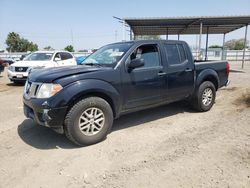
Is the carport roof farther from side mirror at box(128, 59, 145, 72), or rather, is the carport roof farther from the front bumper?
the front bumper

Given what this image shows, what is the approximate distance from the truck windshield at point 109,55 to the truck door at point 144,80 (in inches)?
8.5

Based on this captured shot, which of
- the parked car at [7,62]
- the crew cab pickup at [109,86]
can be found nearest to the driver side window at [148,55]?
the crew cab pickup at [109,86]

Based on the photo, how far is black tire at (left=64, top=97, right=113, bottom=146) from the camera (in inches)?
153

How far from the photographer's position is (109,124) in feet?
14.1

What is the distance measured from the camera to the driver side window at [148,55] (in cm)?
483

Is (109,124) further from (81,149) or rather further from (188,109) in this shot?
(188,109)

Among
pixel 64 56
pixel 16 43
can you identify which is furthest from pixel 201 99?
pixel 16 43

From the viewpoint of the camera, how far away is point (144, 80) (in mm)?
4730

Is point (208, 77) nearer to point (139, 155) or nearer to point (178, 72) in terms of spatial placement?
point (178, 72)

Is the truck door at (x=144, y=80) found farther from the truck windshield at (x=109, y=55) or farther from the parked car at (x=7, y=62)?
the parked car at (x=7, y=62)

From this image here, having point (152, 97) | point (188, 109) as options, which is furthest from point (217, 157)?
point (188, 109)

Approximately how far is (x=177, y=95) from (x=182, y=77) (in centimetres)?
43

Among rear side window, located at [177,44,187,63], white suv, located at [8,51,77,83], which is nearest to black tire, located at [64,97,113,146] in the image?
rear side window, located at [177,44,187,63]

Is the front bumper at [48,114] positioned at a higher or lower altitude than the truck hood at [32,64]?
lower
